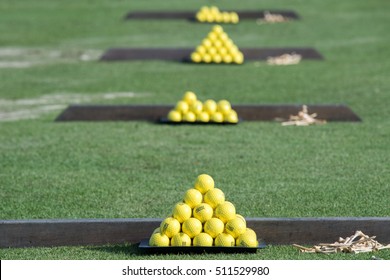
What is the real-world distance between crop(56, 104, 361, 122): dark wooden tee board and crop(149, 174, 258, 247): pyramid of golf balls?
22.8ft

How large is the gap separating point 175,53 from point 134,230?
15201mm

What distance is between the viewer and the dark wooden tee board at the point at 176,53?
2348cm

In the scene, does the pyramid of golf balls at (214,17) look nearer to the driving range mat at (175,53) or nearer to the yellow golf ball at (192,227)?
the driving range mat at (175,53)

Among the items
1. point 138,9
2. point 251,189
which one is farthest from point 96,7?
point 251,189

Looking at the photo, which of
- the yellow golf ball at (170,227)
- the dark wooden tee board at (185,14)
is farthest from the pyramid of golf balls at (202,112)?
the dark wooden tee board at (185,14)

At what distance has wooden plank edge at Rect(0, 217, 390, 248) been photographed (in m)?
8.80

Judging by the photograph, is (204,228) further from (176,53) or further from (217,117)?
(176,53)

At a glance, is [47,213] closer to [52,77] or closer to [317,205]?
[317,205]

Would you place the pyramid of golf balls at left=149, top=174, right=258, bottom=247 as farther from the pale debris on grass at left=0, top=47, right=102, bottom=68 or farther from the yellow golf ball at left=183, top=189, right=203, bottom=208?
the pale debris on grass at left=0, top=47, right=102, bottom=68

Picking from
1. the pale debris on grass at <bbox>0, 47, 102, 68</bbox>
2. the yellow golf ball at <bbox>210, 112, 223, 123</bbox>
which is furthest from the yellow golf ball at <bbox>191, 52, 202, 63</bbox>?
the yellow golf ball at <bbox>210, 112, 223, 123</bbox>

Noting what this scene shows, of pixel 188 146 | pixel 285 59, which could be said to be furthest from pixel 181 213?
pixel 285 59

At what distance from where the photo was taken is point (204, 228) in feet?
28.2

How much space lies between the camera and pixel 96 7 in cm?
3669

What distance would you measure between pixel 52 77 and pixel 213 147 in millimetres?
8088
